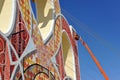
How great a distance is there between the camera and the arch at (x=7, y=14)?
45.8ft

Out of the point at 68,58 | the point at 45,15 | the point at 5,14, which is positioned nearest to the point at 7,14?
the point at 5,14

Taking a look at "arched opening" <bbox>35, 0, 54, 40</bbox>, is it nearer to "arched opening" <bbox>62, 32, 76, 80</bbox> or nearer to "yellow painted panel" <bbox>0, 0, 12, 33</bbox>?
"arched opening" <bbox>62, 32, 76, 80</bbox>

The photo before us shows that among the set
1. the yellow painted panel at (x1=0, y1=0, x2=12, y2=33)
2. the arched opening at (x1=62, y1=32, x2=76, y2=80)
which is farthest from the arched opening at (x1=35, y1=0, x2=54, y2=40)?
the yellow painted panel at (x1=0, y1=0, x2=12, y2=33)

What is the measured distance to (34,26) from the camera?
15898 millimetres

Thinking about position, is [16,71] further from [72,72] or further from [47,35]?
[72,72]

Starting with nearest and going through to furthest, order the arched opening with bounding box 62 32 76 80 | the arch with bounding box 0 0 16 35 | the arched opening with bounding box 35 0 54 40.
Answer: the arch with bounding box 0 0 16 35 < the arched opening with bounding box 35 0 54 40 < the arched opening with bounding box 62 32 76 80

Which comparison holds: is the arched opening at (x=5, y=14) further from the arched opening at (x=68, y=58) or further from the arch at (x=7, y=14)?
the arched opening at (x=68, y=58)

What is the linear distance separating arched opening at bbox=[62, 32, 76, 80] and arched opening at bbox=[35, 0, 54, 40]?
2.22m

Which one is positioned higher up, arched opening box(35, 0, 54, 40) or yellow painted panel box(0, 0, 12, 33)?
arched opening box(35, 0, 54, 40)

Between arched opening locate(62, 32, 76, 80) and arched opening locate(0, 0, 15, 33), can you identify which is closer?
arched opening locate(0, 0, 15, 33)

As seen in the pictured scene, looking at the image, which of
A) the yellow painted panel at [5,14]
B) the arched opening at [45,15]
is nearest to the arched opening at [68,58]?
the arched opening at [45,15]

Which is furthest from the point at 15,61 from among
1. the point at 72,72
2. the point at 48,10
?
the point at 72,72

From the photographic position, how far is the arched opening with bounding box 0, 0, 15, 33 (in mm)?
14012

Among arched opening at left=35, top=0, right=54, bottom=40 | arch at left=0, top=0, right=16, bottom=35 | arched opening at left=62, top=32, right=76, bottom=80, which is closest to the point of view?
arch at left=0, top=0, right=16, bottom=35
